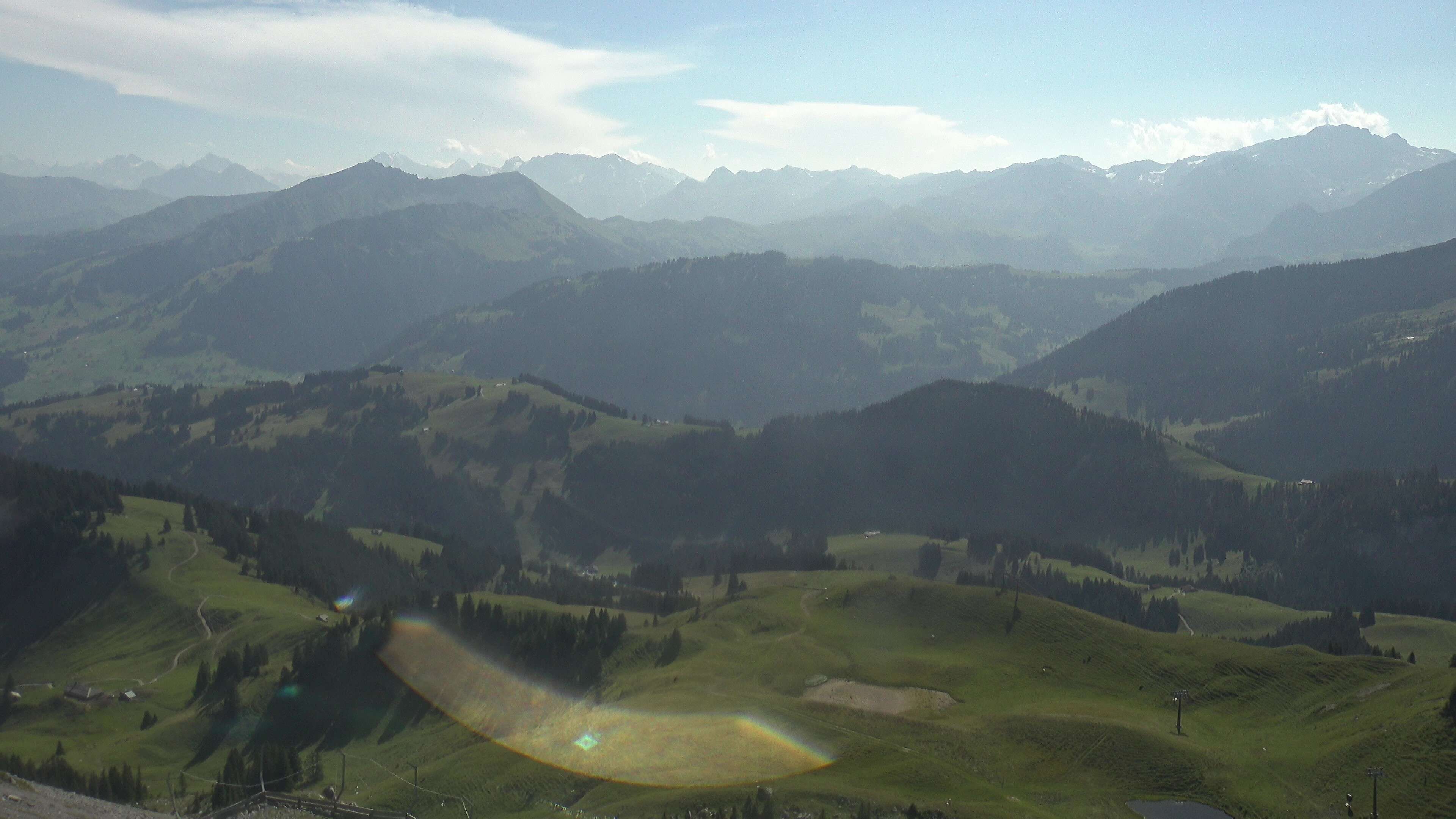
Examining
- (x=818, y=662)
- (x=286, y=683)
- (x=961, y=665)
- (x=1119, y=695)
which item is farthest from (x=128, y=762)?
(x=1119, y=695)

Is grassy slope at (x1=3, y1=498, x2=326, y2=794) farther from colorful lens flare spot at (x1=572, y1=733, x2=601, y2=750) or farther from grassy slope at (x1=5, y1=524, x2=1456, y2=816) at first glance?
colorful lens flare spot at (x1=572, y1=733, x2=601, y2=750)

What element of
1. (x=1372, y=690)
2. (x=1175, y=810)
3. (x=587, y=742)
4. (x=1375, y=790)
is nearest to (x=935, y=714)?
(x=1175, y=810)

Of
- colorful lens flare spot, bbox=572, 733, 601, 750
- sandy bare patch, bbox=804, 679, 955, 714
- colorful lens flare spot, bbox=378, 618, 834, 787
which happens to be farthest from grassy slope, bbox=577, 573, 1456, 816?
colorful lens flare spot, bbox=572, 733, 601, 750

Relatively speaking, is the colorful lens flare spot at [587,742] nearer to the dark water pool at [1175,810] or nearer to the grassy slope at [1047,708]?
the grassy slope at [1047,708]

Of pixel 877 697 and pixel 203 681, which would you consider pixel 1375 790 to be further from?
pixel 203 681

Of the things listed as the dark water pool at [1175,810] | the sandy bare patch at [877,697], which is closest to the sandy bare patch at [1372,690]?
the dark water pool at [1175,810]
